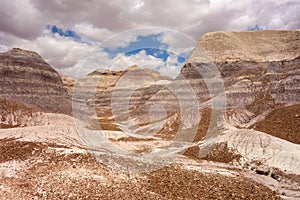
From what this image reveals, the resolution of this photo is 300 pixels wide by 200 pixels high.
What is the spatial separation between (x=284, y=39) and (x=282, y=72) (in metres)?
67.3

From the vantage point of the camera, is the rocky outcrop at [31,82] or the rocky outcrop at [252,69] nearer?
the rocky outcrop at [252,69]

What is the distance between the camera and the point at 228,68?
87.7 metres

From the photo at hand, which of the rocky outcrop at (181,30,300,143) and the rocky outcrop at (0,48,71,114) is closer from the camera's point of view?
the rocky outcrop at (181,30,300,143)

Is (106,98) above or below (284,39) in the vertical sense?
below

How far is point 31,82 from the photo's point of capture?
68.9 meters

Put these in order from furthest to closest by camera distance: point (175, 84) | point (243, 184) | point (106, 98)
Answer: point (106, 98), point (175, 84), point (243, 184)

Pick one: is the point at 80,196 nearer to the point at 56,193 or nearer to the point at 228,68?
the point at 56,193

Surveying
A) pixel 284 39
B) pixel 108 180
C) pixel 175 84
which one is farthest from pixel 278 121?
pixel 284 39

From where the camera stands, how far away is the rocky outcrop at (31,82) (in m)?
63.8

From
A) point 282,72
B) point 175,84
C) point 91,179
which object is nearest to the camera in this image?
point 91,179

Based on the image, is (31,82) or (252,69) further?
(31,82)

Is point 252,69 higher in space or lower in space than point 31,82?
higher

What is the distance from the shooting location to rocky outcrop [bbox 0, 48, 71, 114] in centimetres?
6381

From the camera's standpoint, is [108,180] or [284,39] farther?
[284,39]
